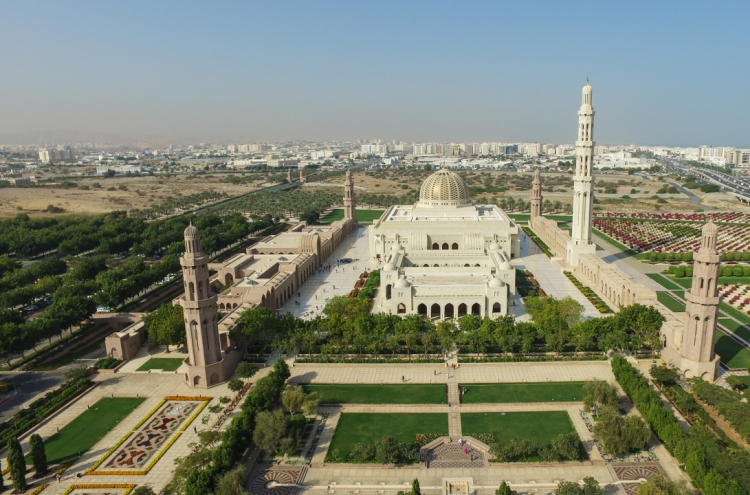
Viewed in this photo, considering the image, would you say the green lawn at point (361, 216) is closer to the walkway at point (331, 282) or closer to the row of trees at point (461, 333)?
the walkway at point (331, 282)

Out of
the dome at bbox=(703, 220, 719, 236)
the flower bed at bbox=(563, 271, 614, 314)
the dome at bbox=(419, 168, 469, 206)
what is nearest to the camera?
→ the dome at bbox=(703, 220, 719, 236)

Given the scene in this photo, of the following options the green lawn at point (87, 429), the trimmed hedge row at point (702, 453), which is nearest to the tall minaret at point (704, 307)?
the trimmed hedge row at point (702, 453)

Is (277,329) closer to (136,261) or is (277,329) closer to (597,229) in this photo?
(136,261)

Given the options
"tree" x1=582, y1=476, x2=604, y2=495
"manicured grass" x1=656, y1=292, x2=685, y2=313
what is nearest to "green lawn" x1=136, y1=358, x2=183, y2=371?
"tree" x1=582, y1=476, x2=604, y2=495

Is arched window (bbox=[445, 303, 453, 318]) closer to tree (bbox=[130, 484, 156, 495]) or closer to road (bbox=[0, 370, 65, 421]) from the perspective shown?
tree (bbox=[130, 484, 156, 495])

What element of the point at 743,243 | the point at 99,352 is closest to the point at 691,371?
the point at 99,352

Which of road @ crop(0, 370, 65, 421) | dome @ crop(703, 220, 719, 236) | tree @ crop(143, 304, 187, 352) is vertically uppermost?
dome @ crop(703, 220, 719, 236)
